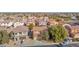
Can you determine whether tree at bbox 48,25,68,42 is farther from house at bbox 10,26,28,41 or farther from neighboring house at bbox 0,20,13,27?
neighboring house at bbox 0,20,13,27

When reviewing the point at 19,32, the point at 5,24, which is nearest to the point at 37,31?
the point at 19,32

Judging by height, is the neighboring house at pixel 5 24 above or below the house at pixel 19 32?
above

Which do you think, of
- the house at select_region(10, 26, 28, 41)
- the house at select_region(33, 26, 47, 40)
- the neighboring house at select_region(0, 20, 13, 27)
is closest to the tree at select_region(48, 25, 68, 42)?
the house at select_region(33, 26, 47, 40)

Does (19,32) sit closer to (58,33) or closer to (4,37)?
(4,37)

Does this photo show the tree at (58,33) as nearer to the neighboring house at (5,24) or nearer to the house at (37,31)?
the house at (37,31)

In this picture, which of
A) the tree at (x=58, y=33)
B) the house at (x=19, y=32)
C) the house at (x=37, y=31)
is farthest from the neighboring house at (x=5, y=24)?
the tree at (x=58, y=33)
